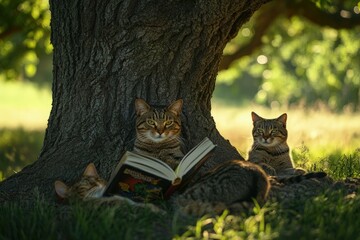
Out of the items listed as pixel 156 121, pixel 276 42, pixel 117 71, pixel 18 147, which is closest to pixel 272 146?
pixel 156 121

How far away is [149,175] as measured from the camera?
202 inches

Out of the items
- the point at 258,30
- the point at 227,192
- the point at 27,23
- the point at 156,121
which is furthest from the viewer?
the point at 258,30

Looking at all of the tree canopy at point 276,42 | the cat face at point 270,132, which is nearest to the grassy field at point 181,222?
the cat face at point 270,132

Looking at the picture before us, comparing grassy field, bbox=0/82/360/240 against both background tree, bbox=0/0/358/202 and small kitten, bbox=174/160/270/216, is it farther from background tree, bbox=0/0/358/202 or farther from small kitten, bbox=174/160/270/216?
background tree, bbox=0/0/358/202

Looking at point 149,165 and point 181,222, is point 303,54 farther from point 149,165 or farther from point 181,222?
point 181,222

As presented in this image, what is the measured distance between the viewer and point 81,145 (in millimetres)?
6297

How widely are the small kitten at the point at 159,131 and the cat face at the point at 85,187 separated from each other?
1.85ft

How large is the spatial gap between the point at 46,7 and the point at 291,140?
5.78 metres

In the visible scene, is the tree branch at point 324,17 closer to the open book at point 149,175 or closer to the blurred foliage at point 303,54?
the blurred foliage at point 303,54

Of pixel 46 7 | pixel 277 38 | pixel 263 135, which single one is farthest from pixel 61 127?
pixel 277 38

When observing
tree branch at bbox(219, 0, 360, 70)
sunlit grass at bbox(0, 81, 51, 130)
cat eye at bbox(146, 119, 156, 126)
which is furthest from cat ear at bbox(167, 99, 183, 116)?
sunlit grass at bbox(0, 81, 51, 130)

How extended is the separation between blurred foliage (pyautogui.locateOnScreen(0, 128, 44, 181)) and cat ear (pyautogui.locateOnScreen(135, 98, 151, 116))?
12.6 ft

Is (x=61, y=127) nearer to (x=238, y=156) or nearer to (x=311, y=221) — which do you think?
(x=238, y=156)

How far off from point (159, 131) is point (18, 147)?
26.5ft
